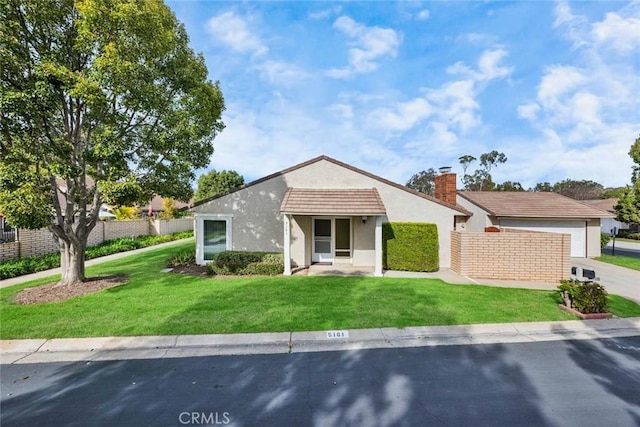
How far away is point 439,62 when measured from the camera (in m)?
14.7

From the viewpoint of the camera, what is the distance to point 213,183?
140 ft

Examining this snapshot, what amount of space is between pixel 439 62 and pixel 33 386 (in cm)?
Answer: 1811

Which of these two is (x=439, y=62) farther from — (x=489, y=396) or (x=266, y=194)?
(x=489, y=396)

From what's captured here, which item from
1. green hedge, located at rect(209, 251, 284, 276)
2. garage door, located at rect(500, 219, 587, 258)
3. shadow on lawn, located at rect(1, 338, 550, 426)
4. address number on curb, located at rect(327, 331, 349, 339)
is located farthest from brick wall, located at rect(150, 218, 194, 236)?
garage door, located at rect(500, 219, 587, 258)

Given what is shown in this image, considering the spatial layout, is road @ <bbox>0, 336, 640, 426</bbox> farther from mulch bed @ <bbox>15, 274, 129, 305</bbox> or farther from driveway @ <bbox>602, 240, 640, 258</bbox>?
→ driveway @ <bbox>602, 240, 640, 258</bbox>

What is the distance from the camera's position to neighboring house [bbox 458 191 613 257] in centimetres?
1684

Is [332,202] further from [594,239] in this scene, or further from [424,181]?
[424,181]

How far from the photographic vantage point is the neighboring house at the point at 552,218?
16.8m

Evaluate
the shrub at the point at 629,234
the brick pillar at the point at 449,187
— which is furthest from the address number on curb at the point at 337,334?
the shrub at the point at 629,234

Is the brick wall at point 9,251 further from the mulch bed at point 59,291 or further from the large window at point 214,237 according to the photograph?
the large window at point 214,237

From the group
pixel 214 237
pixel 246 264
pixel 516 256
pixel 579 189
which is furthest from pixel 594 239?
pixel 579 189

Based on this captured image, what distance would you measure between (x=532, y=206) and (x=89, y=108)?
883 inches

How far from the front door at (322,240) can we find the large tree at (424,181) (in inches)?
2109

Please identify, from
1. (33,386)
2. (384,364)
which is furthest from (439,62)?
(33,386)
